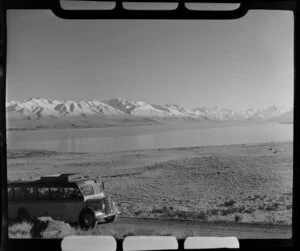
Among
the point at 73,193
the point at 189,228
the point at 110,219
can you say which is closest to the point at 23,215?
the point at 73,193

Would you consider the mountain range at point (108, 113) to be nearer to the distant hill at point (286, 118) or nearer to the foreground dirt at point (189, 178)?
the distant hill at point (286, 118)

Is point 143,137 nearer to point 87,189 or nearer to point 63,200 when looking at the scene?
point 87,189

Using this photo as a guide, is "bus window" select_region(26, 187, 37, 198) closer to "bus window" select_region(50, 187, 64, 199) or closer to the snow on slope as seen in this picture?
"bus window" select_region(50, 187, 64, 199)

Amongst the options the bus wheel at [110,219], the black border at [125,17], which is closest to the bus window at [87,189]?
the bus wheel at [110,219]

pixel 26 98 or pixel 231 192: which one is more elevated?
pixel 26 98

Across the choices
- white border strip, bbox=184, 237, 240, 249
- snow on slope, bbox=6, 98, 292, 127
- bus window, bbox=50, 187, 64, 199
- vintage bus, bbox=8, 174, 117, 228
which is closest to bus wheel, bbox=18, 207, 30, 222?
vintage bus, bbox=8, 174, 117, 228

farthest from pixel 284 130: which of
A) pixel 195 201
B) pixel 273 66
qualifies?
pixel 195 201

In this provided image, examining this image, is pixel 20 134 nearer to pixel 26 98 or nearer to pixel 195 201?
pixel 26 98
